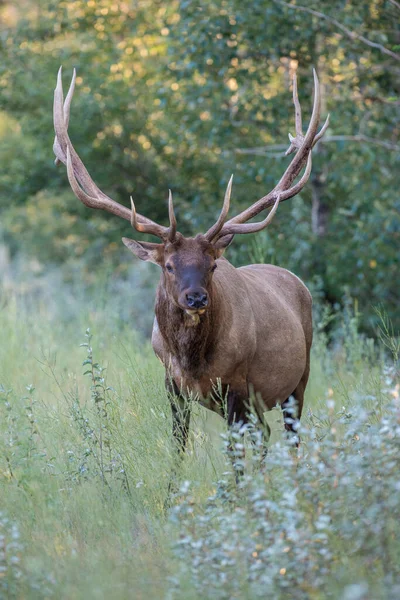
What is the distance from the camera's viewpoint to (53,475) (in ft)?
16.4

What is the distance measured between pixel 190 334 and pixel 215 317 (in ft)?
0.68

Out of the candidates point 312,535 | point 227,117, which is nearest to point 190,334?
point 312,535

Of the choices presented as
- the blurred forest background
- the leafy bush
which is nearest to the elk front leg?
the leafy bush

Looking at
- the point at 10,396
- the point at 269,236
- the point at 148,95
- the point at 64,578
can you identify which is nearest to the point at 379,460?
the point at 64,578

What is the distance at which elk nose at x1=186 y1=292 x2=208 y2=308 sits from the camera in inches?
211

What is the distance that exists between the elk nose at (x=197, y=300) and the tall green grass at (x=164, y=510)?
26.5 inches

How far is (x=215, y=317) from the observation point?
19.0 feet

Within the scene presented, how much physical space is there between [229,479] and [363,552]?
115cm

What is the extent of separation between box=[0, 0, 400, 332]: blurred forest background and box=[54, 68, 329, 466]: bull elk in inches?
113

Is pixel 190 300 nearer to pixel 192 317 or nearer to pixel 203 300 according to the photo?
pixel 203 300

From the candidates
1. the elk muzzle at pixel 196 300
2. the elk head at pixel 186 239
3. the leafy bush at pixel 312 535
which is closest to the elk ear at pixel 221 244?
the elk head at pixel 186 239

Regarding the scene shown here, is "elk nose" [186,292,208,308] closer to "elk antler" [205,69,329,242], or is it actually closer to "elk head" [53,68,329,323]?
"elk head" [53,68,329,323]

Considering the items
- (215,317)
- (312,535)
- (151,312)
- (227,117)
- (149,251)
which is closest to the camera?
(312,535)

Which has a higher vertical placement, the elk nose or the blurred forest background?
the elk nose
